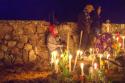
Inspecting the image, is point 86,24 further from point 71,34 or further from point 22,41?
point 22,41

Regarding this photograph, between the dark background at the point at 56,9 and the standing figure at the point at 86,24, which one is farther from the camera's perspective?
the dark background at the point at 56,9

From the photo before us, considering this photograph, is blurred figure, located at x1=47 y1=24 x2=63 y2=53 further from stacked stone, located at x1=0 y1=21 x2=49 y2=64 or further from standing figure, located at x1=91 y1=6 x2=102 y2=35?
standing figure, located at x1=91 y1=6 x2=102 y2=35

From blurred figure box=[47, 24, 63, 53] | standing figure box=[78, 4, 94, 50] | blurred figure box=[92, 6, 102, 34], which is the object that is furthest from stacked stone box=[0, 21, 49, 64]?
blurred figure box=[92, 6, 102, 34]

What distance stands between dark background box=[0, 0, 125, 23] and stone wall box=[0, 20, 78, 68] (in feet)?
7.48

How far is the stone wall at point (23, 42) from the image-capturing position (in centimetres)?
1159

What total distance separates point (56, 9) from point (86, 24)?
3612mm

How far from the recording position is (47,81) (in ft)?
29.5

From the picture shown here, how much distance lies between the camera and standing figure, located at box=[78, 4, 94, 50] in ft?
41.1

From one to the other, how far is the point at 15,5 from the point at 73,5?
2.93 metres

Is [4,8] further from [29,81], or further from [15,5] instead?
[29,81]

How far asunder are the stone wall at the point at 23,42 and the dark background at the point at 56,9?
2.28 metres

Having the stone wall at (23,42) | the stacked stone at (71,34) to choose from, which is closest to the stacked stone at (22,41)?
the stone wall at (23,42)

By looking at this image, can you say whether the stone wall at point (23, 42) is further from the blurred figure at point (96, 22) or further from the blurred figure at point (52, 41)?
the blurred figure at point (96, 22)

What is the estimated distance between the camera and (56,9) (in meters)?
15.8
